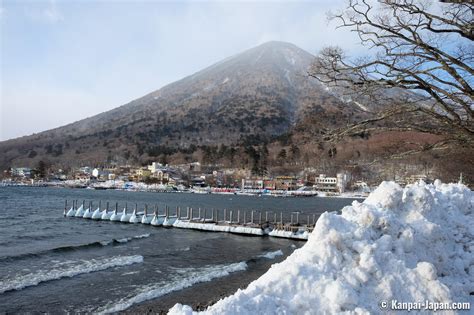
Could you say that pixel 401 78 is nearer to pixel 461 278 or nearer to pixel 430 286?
pixel 430 286

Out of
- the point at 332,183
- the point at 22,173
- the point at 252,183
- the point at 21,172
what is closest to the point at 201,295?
the point at 332,183

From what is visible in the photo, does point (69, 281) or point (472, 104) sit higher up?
point (472, 104)

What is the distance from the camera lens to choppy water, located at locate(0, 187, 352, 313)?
15.9 metres

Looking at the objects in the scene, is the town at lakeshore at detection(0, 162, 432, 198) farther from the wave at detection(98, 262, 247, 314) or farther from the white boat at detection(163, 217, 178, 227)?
the wave at detection(98, 262, 247, 314)

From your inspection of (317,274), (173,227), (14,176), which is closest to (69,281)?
Result: (317,274)

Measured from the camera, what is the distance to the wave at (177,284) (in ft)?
48.5

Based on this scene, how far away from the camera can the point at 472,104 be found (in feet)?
20.4

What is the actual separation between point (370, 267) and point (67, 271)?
18525mm

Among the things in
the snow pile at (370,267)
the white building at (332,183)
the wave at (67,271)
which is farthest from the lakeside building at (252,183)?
the snow pile at (370,267)

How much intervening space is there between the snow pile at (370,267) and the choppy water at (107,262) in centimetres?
1059

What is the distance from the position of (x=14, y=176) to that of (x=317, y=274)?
687 ft

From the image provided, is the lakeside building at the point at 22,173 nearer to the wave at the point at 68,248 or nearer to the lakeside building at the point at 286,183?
the lakeside building at the point at 286,183

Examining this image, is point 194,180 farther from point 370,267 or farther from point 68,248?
point 370,267

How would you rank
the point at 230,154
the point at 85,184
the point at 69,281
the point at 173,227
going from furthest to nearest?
the point at 230,154 < the point at 85,184 < the point at 173,227 < the point at 69,281
